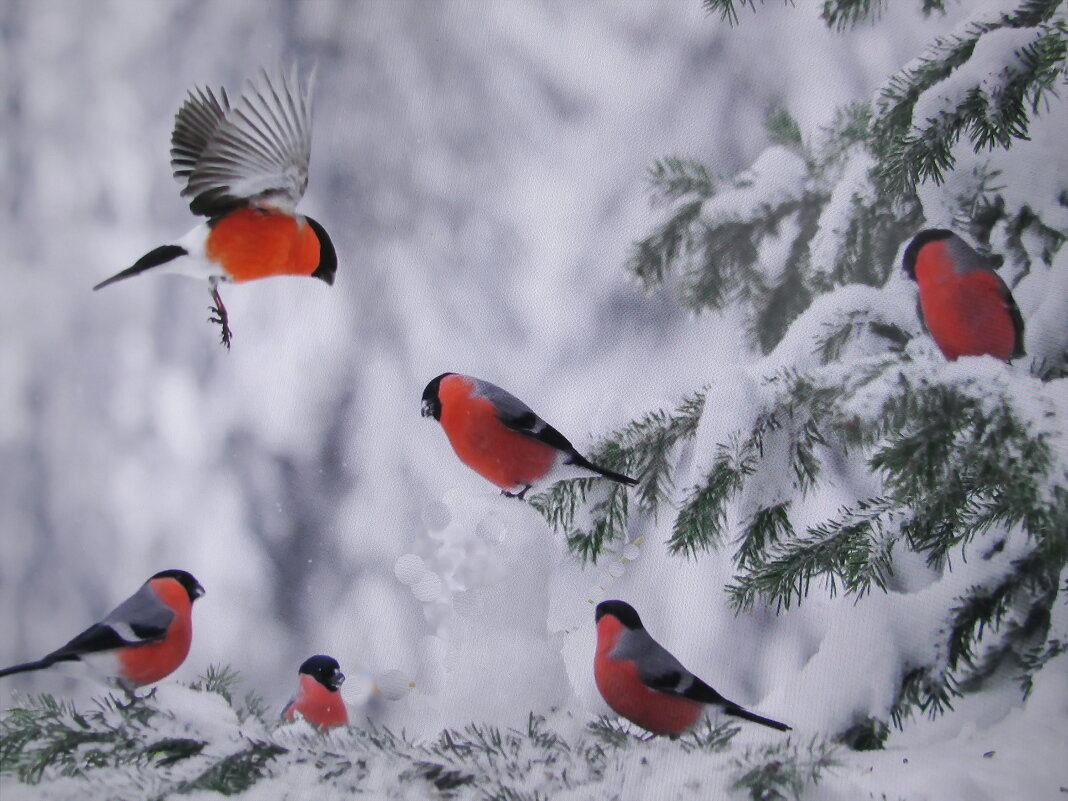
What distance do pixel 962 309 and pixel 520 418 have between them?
0.29 m

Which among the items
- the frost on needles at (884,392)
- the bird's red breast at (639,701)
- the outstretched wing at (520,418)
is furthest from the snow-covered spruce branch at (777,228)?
the bird's red breast at (639,701)

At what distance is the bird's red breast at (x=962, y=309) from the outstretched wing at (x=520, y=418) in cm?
24

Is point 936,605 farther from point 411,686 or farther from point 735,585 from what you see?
point 411,686

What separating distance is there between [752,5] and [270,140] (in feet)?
1.20

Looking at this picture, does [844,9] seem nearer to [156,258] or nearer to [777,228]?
[777,228]

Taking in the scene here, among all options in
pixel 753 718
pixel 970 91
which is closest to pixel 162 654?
pixel 753 718

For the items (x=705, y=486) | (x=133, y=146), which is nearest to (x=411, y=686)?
(x=705, y=486)

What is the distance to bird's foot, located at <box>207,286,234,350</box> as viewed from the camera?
71 cm

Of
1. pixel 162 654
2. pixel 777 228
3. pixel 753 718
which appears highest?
pixel 777 228

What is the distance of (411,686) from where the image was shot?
62cm

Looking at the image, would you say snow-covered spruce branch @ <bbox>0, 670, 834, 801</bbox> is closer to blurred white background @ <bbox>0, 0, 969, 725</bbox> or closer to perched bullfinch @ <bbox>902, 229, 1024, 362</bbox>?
blurred white background @ <bbox>0, 0, 969, 725</bbox>

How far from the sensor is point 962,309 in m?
0.49

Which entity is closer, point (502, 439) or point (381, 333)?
point (502, 439)

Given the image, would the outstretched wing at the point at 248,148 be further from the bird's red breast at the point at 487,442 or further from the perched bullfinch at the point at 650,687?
the perched bullfinch at the point at 650,687
